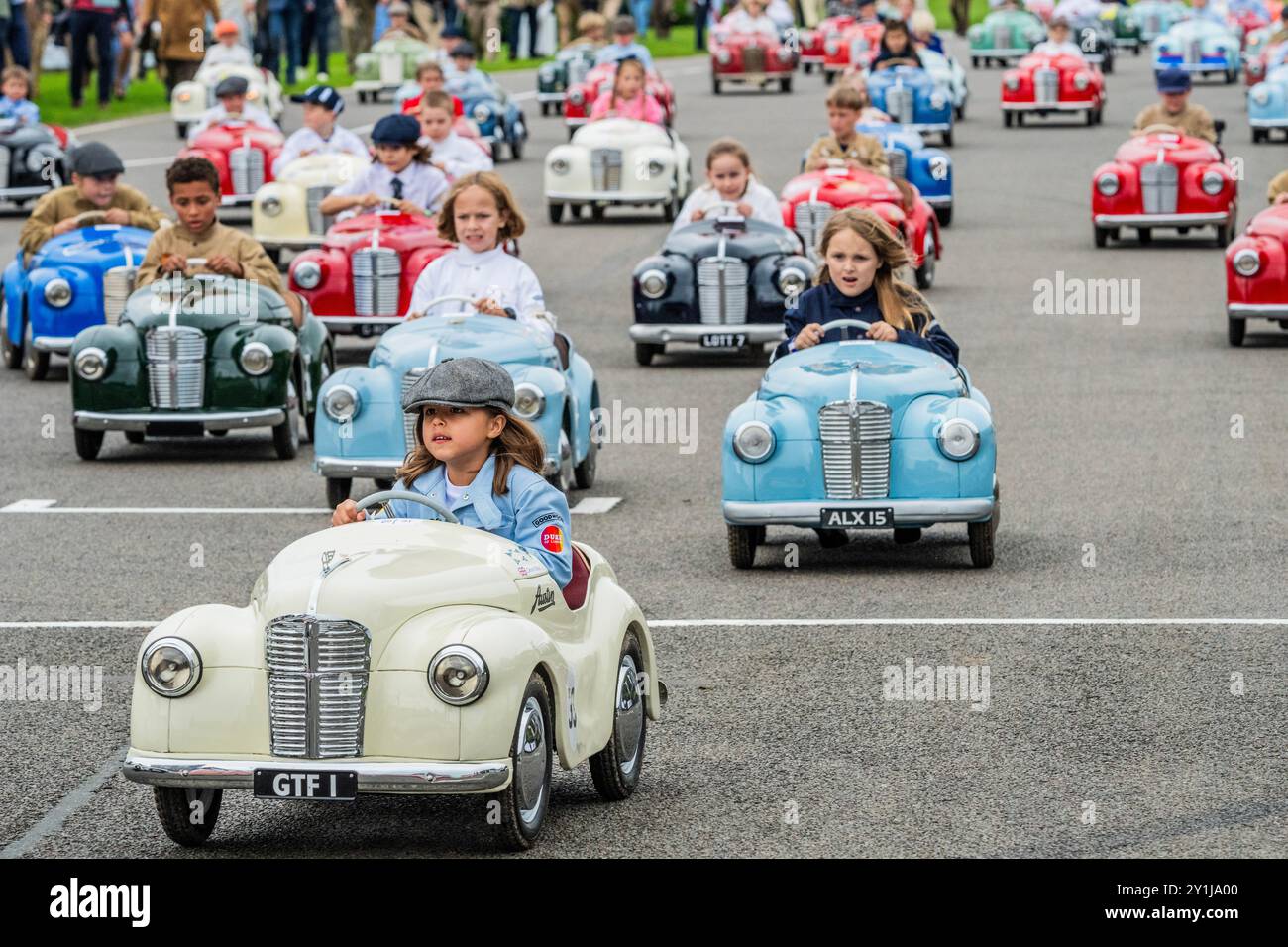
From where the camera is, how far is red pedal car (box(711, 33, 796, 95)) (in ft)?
140

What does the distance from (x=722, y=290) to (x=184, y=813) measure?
11.3 meters

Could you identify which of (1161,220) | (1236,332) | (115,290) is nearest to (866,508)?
(115,290)

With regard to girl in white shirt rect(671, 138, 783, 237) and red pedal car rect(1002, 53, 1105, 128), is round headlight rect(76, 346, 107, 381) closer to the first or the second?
girl in white shirt rect(671, 138, 783, 237)

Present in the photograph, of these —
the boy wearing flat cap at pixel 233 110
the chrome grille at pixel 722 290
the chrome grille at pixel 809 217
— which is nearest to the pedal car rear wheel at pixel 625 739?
the chrome grille at pixel 722 290

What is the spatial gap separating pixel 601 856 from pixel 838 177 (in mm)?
14120

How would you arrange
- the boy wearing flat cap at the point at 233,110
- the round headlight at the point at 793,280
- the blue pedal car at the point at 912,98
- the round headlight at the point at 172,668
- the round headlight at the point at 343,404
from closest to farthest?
the round headlight at the point at 172,668 < the round headlight at the point at 343,404 < the round headlight at the point at 793,280 < the boy wearing flat cap at the point at 233,110 < the blue pedal car at the point at 912,98

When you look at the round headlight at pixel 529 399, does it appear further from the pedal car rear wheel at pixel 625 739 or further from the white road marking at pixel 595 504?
the pedal car rear wheel at pixel 625 739

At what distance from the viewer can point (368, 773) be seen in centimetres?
623

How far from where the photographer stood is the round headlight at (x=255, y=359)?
541 inches

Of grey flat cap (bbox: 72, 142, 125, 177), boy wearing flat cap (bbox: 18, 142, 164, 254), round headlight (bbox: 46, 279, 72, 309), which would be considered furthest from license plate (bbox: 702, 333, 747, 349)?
round headlight (bbox: 46, 279, 72, 309)

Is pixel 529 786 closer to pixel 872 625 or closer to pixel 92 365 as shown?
pixel 872 625

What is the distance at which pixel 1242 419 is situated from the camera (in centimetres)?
1489

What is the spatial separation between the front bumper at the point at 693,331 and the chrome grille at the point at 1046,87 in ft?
66.1

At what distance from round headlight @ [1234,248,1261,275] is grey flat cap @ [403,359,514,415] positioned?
11.1 meters
